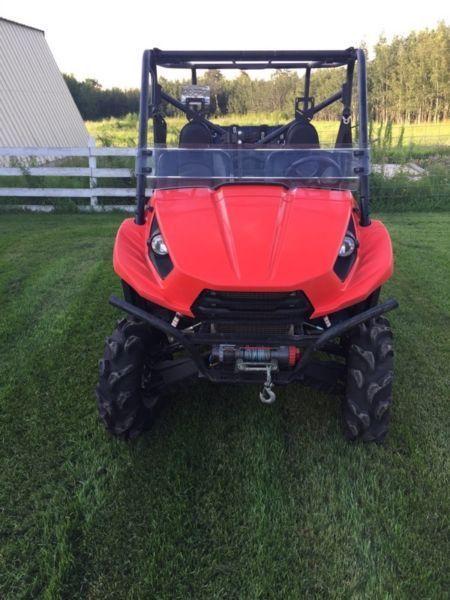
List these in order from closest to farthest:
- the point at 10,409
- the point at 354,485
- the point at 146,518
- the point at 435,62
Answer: the point at 146,518, the point at 354,485, the point at 10,409, the point at 435,62

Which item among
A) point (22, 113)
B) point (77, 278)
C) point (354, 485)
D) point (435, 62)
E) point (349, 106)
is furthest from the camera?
point (435, 62)

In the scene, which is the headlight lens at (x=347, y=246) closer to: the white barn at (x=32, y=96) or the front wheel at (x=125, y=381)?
the front wheel at (x=125, y=381)

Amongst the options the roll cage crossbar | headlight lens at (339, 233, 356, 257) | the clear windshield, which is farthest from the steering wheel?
headlight lens at (339, 233, 356, 257)

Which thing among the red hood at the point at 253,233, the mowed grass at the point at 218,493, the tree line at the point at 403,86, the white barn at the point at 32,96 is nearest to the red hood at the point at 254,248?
the red hood at the point at 253,233

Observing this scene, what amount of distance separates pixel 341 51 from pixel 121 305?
211 cm

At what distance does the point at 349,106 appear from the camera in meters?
3.73

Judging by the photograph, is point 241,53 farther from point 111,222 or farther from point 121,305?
point 111,222

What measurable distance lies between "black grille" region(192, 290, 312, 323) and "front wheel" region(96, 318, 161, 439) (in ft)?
1.43

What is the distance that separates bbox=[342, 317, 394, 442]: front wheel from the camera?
2412mm

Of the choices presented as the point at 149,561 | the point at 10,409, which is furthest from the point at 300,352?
the point at 10,409

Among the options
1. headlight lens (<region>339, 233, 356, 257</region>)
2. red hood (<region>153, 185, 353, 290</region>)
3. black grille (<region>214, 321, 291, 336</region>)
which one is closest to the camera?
red hood (<region>153, 185, 353, 290</region>)

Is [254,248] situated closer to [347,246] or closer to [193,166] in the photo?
[347,246]

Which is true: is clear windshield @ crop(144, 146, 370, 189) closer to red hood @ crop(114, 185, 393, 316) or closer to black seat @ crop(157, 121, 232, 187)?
black seat @ crop(157, 121, 232, 187)

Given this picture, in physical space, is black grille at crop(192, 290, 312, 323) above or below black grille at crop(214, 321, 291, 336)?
above
